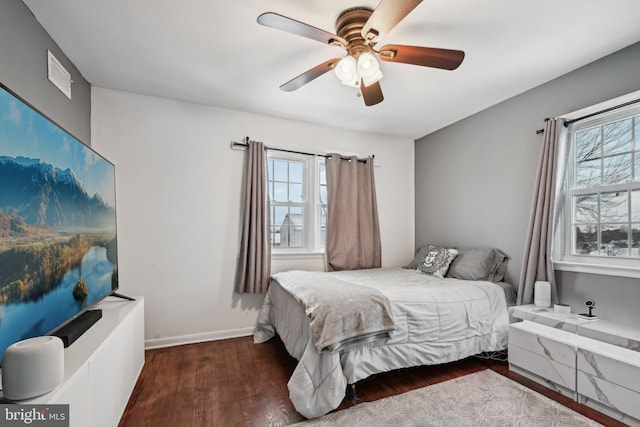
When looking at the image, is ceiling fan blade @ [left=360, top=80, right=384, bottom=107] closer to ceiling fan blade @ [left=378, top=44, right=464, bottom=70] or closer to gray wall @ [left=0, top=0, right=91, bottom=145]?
ceiling fan blade @ [left=378, top=44, right=464, bottom=70]

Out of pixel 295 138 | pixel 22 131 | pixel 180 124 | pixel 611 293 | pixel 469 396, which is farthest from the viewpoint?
pixel 295 138

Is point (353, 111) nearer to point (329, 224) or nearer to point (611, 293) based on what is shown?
point (329, 224)

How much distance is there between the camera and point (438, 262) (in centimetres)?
329

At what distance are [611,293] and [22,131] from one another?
144 inches

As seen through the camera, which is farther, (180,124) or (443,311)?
(180,124)

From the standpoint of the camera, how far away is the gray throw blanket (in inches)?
73.4

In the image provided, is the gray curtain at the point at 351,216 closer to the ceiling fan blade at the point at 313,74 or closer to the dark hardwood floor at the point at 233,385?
the dark hardwood floor at the point at 233,385

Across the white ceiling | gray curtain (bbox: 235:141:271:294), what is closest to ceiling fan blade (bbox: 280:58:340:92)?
the white ceiling

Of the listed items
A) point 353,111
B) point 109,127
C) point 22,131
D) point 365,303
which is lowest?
point 365,303

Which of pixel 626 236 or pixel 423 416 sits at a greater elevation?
pixel 626 236

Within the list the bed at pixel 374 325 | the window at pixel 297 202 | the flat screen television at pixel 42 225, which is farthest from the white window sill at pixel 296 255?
the flat screen television at pixel 42 225

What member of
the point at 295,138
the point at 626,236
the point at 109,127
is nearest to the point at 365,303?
the point at 626,236

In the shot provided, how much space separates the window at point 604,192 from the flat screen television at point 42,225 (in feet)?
11.7

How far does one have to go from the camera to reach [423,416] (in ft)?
5.96
